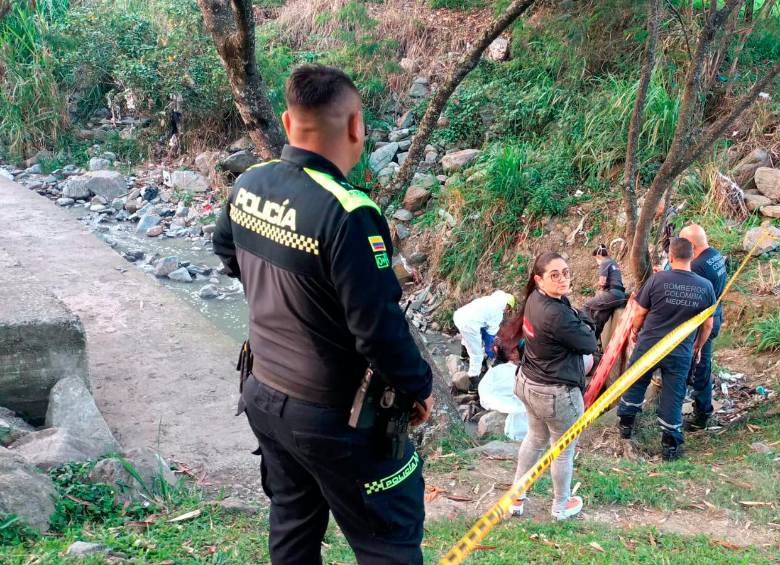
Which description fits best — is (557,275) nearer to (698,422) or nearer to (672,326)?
(672,326)

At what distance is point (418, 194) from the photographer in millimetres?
10398

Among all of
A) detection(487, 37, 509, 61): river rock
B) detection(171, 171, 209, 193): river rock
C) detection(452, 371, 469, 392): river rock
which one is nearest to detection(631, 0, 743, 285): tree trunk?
detection(452, 371, 469, 392): river rock

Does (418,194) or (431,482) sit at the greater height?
(418,194)

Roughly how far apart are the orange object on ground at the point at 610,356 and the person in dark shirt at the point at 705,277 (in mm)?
565

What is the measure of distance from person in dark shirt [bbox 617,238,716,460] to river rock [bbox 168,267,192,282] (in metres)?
5.91

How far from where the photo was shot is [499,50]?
1158 centimetres

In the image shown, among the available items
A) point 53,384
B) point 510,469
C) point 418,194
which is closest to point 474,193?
point 418,194

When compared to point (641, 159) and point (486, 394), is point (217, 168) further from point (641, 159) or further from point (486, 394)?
point (486, 394)

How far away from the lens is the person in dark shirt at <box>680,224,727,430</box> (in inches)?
227

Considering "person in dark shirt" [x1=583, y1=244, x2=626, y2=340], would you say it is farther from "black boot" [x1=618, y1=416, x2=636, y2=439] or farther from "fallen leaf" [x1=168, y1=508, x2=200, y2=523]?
"fallen leaf" [x1=168, y1=508, x2=200, y2=523]

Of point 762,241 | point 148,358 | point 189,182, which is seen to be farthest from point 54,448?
point 189,182

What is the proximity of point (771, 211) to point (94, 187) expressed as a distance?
9.93 m

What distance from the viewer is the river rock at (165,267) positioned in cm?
993

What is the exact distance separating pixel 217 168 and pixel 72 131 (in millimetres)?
3412
